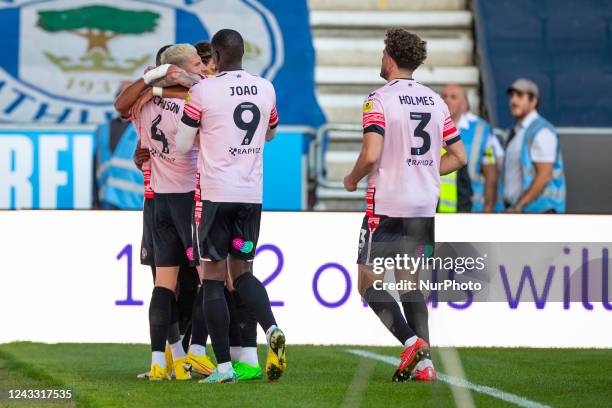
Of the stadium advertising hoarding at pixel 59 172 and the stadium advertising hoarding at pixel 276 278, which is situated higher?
the stadium advertising hoarding at pixel 59 172

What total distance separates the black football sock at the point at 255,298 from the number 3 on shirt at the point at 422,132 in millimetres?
1068

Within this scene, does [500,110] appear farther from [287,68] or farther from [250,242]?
[250,242]

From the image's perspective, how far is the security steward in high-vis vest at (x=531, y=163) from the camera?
11.7 meters

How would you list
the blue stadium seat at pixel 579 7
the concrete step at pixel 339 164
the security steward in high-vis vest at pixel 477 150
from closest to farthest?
the security steward in high-vis vest at pixel 477 150 → the concrete step at pixel 339 164 → the blue stadium seat at pixel 579 7

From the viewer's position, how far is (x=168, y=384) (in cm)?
734

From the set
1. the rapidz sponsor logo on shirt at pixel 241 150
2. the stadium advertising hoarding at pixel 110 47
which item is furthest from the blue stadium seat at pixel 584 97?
the rapidz sponsor logo on shirt at pixel 241 150

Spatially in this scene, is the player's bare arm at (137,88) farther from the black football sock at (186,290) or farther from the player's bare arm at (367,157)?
the player's bare arm at (367,157)

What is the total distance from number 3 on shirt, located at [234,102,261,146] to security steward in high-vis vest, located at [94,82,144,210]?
4967 mm

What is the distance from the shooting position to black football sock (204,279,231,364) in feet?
23.5

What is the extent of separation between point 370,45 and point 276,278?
586 cm

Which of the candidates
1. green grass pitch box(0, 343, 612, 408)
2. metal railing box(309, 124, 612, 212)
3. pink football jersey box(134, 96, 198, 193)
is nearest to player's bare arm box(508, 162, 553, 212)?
metal railing box(309, 124, 612, 212)

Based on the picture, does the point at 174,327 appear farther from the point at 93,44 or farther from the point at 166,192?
the point at 93,44

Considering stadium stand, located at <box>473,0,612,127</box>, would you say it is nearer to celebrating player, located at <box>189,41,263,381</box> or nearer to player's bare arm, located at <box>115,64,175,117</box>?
celebrating player, located at <box>189,41,263,381</box>

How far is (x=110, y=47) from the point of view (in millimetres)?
15008
